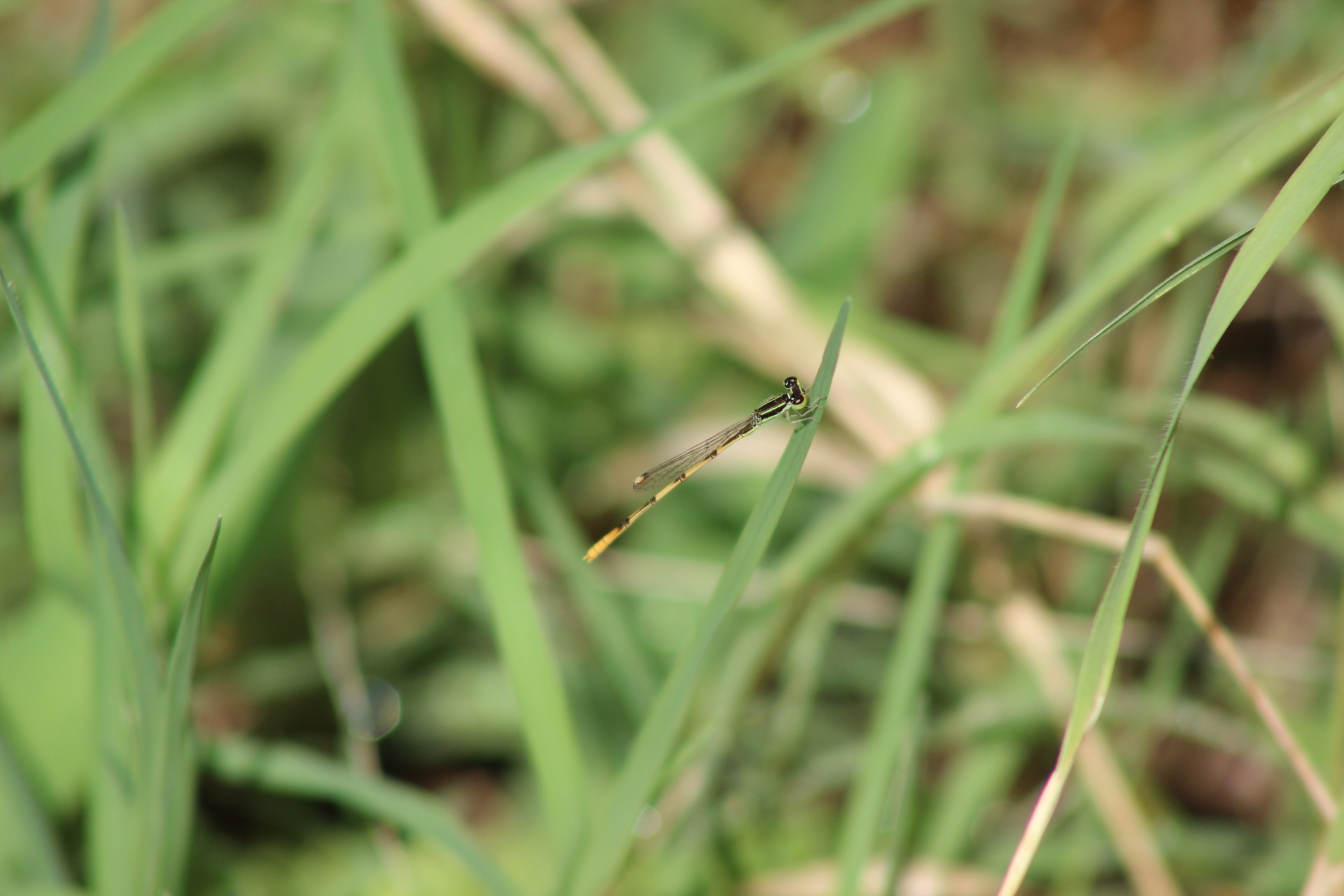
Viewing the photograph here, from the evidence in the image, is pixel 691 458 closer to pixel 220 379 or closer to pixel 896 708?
pixel 896 708

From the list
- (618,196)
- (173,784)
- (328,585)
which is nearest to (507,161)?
(618,196)

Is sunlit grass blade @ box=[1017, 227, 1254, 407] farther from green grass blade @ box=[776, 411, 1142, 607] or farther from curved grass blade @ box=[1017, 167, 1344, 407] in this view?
green grass blade @ box=[776, 411, 1142, 607]

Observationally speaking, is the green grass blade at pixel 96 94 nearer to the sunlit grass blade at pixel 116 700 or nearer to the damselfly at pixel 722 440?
the sunlit grass blade at pixel 116 700

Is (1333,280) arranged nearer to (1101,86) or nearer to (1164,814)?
(1164,814)

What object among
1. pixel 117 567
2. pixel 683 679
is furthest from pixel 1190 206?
pixel 117 567

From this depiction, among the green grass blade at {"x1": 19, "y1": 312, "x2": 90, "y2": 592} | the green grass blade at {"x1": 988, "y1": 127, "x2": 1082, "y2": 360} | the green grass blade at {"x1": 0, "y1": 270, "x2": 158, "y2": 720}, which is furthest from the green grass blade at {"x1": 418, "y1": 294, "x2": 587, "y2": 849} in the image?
the green grass blade at {"x1": 988, "y1": 127, "x2": 1082, "y2": 360}

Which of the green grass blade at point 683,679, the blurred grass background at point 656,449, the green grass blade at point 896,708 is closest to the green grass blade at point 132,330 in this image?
the blurred grass background at point 656,449

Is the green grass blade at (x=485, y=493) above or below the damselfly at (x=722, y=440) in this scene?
below
